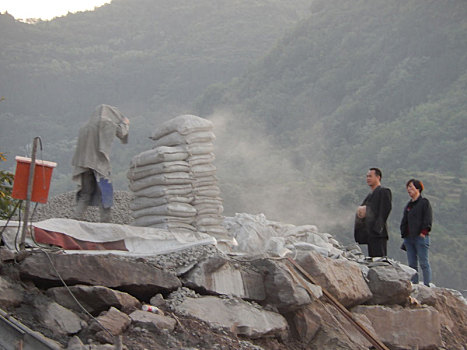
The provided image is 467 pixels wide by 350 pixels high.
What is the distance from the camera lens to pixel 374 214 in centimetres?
833

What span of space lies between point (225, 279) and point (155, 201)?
186 centimetres

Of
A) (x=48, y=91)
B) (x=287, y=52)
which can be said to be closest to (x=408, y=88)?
(x=287, y=52)

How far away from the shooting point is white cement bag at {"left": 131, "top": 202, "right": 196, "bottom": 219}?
8.02m

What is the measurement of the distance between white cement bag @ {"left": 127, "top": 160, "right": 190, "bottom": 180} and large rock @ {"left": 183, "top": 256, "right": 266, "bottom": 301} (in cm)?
172

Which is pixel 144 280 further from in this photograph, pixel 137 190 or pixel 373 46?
pixel 373 46

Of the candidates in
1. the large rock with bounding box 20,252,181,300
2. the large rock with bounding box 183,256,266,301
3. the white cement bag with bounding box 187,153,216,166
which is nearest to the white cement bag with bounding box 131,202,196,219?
the white cement bag with bounding box 187,153,216,166

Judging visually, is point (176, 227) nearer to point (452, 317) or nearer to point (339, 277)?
point (339, 277)

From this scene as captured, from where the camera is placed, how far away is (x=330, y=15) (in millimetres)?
77062

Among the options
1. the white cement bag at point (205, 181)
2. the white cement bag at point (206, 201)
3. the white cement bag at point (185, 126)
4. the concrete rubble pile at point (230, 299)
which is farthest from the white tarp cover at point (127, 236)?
the white cement bag at point (185, 126)

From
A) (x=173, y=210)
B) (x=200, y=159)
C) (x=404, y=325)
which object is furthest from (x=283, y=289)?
(x=200, y=159)

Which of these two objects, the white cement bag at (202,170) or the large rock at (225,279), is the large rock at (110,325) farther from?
the white cement bag at (202,170)

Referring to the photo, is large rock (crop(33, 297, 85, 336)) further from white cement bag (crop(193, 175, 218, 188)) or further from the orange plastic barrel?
white cement bag (crop(193, 175, 218, 188))

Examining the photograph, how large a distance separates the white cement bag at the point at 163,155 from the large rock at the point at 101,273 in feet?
7.22

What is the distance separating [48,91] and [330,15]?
3285cm
